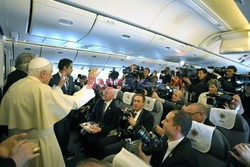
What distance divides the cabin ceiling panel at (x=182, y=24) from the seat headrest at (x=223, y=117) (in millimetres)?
2085

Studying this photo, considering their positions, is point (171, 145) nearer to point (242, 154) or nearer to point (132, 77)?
point (242, 154)

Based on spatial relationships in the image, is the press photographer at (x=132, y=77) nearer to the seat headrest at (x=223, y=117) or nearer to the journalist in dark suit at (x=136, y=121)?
the journalist in dark suit at (x=136, y=121)

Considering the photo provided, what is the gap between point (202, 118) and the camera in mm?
2605

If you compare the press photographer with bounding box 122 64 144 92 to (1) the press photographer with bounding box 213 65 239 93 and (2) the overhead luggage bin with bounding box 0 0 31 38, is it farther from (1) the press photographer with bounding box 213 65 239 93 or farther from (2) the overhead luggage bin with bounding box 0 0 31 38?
(2) the overhead luggage bin with bounding box 0 0 31 38

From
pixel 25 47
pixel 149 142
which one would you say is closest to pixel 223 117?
pixel 149 142

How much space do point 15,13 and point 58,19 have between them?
0.56 metres

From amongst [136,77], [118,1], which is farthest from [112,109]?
[118,1]

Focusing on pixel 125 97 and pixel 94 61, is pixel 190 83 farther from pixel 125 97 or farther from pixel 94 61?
pixel 94 61

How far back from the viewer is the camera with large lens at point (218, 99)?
3005 mm

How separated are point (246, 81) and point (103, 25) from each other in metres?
3.24

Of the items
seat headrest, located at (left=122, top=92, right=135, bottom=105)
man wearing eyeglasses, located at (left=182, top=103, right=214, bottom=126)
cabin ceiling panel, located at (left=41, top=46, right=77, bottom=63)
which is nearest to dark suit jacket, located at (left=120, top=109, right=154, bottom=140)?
man wearing eyeglasses, located at (left=182, top=103, right=214, bottom=126)

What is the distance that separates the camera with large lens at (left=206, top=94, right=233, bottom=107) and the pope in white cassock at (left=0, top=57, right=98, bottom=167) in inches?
92.4

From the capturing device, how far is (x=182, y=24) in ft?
14.0

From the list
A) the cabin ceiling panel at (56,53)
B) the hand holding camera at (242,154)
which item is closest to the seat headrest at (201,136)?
the hand holding camera at (242,154)
